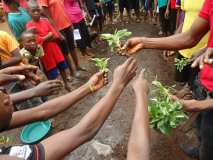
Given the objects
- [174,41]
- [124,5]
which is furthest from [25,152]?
[124,5]

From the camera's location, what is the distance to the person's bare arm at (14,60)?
4.46 m

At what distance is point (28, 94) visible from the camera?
3.23 meters

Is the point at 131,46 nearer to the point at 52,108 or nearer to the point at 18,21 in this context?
the point at 52,108

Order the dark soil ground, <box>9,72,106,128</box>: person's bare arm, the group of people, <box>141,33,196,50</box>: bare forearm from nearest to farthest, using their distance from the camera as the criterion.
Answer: the group of people → <box>9,72,106,128</box>: person's bare arm → <box>141,33,196,50</box>: bare forearm → the dark soil ground

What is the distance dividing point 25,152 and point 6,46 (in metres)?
2.98

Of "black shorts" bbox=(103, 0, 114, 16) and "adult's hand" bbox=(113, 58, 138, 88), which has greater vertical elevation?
"adult's hand" bbox=(113, 58, 138, 88)

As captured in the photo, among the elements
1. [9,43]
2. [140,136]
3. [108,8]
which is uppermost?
[140,136]

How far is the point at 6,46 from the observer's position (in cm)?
460

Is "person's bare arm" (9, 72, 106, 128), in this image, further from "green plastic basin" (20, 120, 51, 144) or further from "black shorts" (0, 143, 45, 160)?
"green plastic basin" (20, 120, 51, 144)

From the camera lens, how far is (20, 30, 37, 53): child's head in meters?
4.90

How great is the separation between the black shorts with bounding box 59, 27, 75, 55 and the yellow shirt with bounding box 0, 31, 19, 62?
188cm

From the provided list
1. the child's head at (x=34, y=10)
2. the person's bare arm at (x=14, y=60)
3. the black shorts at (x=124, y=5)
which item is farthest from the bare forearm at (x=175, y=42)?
the black shorts at (x=124, y=5)

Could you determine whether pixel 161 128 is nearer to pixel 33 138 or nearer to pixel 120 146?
pixel 120 146

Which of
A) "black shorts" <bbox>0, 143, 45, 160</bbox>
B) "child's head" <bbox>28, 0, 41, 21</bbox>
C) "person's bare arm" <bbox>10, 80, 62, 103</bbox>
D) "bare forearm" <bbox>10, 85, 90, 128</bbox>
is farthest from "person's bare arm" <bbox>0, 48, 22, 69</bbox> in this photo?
"black shorts" <bbox>0, 143, 45, 160</bbox>
